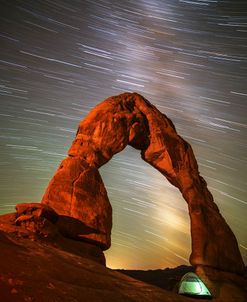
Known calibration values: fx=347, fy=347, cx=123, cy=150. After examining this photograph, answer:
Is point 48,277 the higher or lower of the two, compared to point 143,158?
higher

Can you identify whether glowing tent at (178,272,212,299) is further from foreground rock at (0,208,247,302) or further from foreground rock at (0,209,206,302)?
foreground rock at (0,209,206,302)

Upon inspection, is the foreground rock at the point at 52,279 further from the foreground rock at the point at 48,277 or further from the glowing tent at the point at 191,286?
the glowing tent at the point at 191,286

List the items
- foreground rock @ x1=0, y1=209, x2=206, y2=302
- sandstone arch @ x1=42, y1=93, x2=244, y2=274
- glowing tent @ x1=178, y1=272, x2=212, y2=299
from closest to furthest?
foreground rock @ x1=0, y1=209, x2=206, y2=302
sandstone arch @ x1=42, y1=93, x2=244, y2=274
glowing tent @ x1=178, y1=272, x2=212, y2=299

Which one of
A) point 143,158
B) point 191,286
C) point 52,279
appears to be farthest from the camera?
point 191,286

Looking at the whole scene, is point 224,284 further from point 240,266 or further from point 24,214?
point 24,214

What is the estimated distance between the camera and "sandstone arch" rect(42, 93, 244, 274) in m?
9.33

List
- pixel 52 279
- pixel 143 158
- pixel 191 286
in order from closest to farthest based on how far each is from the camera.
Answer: pixel 52 279 → pixel 143 158 → pixel 191 286

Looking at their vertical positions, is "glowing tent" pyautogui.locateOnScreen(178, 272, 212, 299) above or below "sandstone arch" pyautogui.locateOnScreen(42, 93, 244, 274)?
below

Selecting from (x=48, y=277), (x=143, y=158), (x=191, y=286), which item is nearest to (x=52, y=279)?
(x=48, y=277)

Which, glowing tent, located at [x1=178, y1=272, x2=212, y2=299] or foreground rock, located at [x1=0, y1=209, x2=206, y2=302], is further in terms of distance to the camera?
glowing tent, located at [x1=178, y1=272, x2=212, y2=299]

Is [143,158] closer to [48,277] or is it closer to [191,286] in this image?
[191,286]

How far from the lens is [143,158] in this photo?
14195 mm

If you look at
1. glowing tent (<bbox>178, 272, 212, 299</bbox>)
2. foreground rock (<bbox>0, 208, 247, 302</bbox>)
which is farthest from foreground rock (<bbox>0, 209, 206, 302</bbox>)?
glowing tent (<bbox>178, 272, 212, 299</bbox>)

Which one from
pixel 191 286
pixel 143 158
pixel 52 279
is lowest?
pixel 191 286
